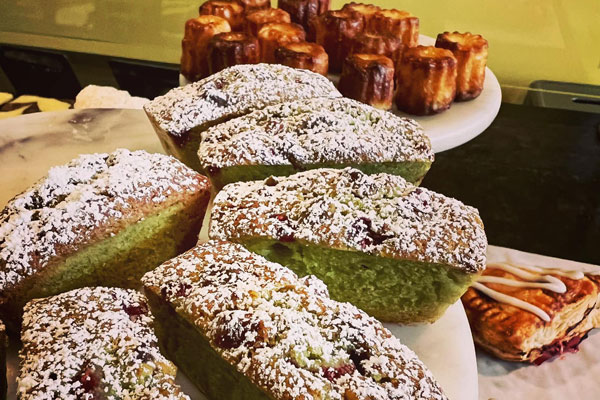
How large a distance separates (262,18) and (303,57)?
453 mm

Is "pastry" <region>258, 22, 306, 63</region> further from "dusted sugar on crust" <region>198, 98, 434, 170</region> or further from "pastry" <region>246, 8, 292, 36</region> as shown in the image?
"dusted sugar on crust" <region>198, 98, 434, 170</region>

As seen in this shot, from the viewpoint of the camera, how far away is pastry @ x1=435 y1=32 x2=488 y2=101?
212 cm

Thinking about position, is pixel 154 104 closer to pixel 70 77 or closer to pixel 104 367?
pixel 104 367

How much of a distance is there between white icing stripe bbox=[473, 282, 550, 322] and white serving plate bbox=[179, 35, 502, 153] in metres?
0.51

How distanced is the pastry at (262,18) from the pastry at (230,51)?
0.78 feet

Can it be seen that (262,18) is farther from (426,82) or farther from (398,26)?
(426,82)

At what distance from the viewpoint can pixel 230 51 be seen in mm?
2098

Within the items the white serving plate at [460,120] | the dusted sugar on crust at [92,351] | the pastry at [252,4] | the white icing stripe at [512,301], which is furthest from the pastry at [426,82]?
the dusted sugar on crust at [92,351]

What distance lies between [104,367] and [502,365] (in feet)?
4.13

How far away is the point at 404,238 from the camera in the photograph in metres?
1.19

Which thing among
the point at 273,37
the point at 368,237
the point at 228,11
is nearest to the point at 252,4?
the point at 228,11

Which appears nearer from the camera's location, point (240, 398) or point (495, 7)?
point (240, 398)

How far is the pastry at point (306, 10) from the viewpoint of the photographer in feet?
8.36

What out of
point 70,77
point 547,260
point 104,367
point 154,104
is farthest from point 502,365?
point 70,77
